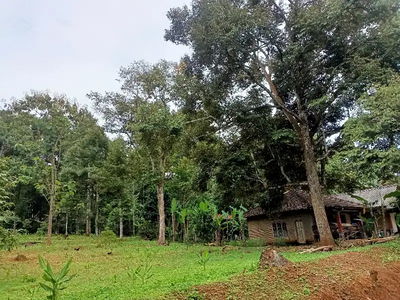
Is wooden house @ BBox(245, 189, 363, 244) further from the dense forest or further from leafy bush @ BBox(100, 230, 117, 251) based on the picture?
leafy bush @ BBox(100, 230, 117, 251)

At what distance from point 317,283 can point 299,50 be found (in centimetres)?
996

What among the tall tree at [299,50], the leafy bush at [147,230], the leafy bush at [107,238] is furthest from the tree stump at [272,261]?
the leafy bush at [147,230]

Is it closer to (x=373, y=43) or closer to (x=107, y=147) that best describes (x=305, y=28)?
(x=373, y=43)

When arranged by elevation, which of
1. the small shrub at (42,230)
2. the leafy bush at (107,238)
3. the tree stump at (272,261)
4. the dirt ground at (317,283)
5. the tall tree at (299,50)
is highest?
the tall tree at (299,50)

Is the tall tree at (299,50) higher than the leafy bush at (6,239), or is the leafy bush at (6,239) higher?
the tall tree at (299,50)

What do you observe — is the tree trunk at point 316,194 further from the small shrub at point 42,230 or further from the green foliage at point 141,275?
the small shrub at point 42,230

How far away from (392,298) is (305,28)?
10222 mm

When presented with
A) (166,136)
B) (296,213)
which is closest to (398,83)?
(166,136)

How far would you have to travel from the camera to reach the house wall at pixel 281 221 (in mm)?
18844

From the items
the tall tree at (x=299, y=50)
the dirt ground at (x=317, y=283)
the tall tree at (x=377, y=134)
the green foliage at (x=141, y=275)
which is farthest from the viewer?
the tall tree at (x=299, y=50)

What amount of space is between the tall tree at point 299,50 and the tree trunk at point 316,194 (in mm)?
42

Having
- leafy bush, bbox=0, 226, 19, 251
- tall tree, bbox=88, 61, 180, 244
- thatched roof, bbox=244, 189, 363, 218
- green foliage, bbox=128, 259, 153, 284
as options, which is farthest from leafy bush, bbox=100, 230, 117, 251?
green foliage, bbox=128, 259, 153, 284

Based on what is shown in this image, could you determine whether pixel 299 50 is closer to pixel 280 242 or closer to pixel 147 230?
pixel 280 242

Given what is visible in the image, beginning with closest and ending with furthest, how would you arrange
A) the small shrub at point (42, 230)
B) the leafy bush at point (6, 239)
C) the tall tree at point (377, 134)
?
the leafy bush at point (6, 239), the tall tree at point (377, 134), the small shrub at point (42, 230)
